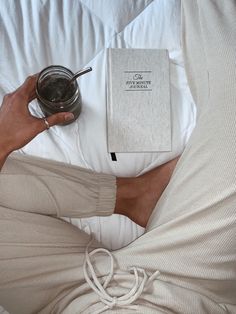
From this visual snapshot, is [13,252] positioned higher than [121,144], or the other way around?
[121,144]

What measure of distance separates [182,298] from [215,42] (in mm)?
455

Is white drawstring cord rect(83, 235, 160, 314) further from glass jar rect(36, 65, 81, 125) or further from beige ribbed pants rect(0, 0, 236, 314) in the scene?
glass jar rect(36, 65, 81, 125)

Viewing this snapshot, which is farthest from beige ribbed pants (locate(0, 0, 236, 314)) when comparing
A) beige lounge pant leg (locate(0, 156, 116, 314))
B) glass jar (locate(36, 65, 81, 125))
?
glass jar (locate(36, 65, 81, 125))

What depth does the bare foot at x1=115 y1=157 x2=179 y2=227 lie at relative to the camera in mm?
884

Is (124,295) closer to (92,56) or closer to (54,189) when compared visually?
(54,189)

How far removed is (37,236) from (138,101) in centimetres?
35

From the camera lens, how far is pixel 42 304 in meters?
0.77

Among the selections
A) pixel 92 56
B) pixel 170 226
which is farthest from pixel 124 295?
pixel 92 56

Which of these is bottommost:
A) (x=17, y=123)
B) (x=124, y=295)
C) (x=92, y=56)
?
(x=124, y=295)

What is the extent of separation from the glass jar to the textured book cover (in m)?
0.11

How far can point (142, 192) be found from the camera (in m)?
0.91

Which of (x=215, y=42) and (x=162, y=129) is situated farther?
(x=162, y=129)

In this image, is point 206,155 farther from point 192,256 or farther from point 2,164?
point 2,164

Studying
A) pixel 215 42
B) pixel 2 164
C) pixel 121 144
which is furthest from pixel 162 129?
pixel 2 164
